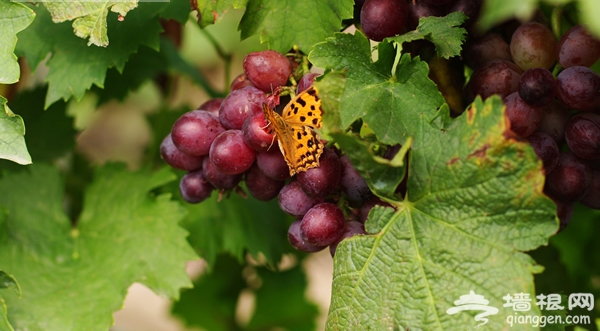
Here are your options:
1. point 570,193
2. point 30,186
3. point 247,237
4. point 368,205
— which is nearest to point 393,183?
point 368,205

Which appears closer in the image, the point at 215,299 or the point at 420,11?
the point at 420,11

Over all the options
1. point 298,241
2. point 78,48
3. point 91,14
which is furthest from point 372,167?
point 78,48

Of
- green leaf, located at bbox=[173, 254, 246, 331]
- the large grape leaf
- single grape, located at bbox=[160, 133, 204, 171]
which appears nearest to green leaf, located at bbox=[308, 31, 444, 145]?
single grape, located at bbox=[160, 133, 204, 171]

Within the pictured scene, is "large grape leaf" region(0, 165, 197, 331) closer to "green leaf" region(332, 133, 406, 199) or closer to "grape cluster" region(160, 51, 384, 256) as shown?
"grape cluster" region(160, 51, 384, 256)

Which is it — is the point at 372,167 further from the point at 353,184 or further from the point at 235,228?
the point at 235,228

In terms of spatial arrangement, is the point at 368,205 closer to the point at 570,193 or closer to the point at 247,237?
the point at 570,193

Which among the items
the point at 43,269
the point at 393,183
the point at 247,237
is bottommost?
the point at 247,237
